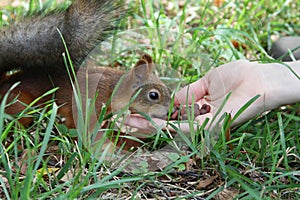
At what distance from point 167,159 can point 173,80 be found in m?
0.64

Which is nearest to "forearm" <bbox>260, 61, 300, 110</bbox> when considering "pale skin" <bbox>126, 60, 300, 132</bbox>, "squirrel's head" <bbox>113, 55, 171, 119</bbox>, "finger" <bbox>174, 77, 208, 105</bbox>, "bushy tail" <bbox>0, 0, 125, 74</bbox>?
"pale skin" <bbox>126, 60, 300, 132</bbox>

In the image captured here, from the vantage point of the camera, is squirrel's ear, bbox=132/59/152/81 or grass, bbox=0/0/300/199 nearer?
grass, bbox=0/0/300/199

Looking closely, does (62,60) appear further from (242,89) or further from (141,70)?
(242,89)

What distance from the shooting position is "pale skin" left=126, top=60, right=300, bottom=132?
2.11 metres

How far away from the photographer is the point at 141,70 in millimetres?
Result: 2328

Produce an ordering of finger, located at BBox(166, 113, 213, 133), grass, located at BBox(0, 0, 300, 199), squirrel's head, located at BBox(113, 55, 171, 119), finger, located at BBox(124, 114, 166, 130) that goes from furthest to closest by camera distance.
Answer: squirrel's head, located at BBox(113, 55, 171, 119), finger, located at BBox(124, 114, 166, 130), finger, located at BBox(166, 113, 213, 133), grass, located at BBox(0, 0, 300, 199)

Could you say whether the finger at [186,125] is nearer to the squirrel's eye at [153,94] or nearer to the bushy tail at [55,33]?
the squirrel's eye at [153,94]

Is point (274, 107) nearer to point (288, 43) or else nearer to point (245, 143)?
point (245, 143)

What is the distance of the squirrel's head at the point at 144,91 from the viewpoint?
7.47 ft

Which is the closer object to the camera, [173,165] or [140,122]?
[173,165]

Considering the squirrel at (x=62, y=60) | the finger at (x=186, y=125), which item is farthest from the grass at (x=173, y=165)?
the squirrel at (x=62, y=60)

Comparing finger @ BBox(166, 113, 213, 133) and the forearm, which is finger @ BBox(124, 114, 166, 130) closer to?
finger @ BBox(166, 113, 213, 133)

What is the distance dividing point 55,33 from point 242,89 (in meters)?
0.74

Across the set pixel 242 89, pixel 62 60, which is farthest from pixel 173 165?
pixel 62 60
